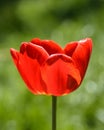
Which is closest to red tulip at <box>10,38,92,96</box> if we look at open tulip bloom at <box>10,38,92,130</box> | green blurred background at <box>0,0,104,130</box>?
open tulip bloom at <box>10,38,92,130</box>

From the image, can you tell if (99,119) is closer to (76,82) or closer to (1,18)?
(76,82)

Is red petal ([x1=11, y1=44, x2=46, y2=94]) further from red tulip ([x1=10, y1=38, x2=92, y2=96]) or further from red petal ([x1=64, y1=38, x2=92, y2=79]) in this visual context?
red petal ([x1=64, y1=38, x2=92, y2=79])

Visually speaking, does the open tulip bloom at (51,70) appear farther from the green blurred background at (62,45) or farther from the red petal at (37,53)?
the green blurred background at (62,45)

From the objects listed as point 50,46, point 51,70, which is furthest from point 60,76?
point 50,46

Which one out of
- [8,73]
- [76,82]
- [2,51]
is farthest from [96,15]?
[76,82]

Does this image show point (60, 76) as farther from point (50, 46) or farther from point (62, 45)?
point (62, 45)

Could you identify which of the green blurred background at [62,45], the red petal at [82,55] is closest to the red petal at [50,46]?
the red petal at [82,55]
